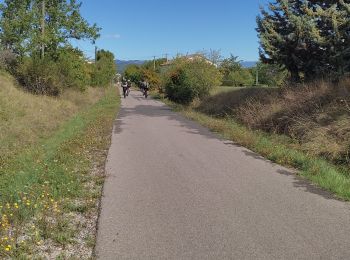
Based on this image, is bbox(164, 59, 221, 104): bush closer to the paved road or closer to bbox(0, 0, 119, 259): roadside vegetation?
→ bbox(0, 0, 119, 259): roadside vegetation

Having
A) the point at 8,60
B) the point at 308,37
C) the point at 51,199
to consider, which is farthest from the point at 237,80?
the point at 51,199

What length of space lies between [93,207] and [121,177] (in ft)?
6.14

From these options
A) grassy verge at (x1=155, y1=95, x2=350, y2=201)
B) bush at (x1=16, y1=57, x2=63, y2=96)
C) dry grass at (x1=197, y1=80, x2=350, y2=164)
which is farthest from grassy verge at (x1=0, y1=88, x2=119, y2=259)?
bush at (x1=16, y1=57, x2=63, y2=96)

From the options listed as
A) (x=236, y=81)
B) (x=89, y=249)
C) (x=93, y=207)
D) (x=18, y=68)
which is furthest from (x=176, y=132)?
(x=236, y=81)

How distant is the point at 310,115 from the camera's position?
1362 centimetres

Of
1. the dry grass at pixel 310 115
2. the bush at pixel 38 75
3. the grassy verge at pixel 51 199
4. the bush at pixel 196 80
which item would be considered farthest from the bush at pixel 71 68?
the grassy verge at pixel 51 199

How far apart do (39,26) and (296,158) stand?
2554 cm

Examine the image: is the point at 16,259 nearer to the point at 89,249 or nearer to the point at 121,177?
the point at 89,249

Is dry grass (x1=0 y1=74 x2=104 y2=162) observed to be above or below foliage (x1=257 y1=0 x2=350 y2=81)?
below

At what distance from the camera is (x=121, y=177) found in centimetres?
835

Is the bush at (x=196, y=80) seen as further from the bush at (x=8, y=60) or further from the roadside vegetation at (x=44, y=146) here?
the bush at (x=8, y=60)

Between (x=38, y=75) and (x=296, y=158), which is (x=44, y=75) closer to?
(x=38, y=75)

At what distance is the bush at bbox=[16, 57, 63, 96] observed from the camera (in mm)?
26000

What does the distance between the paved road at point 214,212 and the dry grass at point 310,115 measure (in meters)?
1.74
